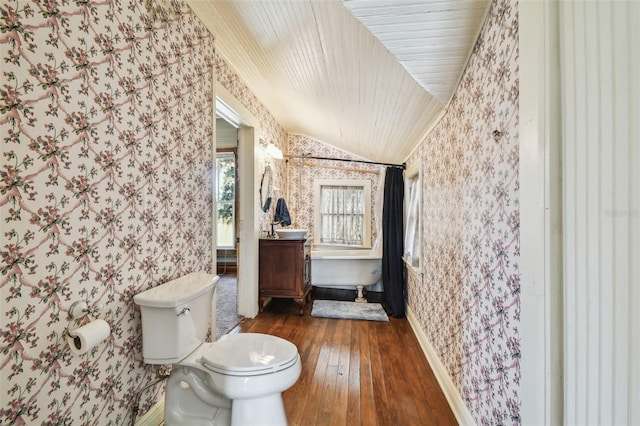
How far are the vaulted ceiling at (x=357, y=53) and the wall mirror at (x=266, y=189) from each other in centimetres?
87

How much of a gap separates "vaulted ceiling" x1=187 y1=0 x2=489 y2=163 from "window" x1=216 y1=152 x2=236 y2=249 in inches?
88.4

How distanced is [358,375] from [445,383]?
0.59m

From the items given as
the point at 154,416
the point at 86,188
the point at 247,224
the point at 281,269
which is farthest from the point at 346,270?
the point at 86,188

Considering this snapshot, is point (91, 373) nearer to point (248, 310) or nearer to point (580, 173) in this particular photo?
point (580, 173)

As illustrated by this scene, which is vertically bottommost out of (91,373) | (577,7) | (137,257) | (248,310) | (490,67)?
(248,310)

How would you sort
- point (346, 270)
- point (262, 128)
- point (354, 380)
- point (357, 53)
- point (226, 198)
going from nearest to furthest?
point (357, 53), point (354, 380), point (262, 128), point (346, 270), point (226, 198)

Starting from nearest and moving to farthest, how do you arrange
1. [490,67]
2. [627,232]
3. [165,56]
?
1. [627,232]
2. [490,67]
3. [165,56]

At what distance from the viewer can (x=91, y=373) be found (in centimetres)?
101

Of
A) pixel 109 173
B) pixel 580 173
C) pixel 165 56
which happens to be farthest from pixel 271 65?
pixel 580 173

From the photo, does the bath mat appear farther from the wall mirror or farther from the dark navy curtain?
the wall mirror

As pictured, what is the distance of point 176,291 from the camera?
127 cm

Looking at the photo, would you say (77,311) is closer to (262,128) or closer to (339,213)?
(262,128)

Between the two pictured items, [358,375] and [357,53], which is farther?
[358,375]

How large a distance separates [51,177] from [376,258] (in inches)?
127
